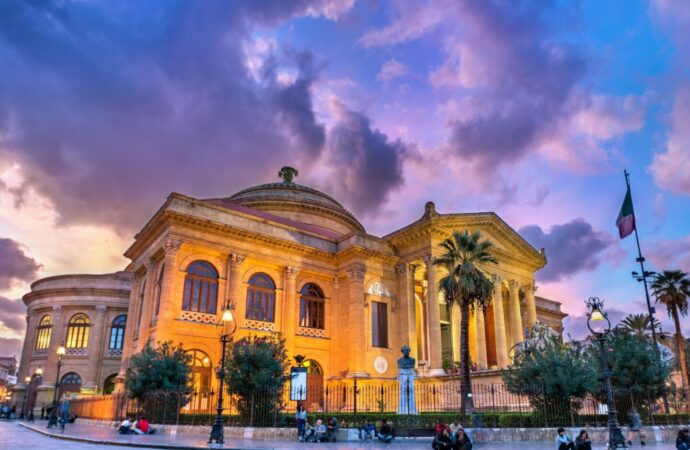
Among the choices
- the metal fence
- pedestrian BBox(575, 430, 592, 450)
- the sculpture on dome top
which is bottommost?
pedestrian BBox(575, 430, 592, 450)

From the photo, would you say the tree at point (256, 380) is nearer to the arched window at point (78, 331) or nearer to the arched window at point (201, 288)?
the arched window at point (201, 288)

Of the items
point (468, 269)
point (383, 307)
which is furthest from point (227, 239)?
point (468, 269)

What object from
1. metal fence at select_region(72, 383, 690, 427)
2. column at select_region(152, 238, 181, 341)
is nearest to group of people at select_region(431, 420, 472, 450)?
metal fence at select_region(72, 383, 690, 427)

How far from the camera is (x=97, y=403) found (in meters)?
28.8

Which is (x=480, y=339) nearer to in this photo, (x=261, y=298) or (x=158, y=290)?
(x=261, y=298)

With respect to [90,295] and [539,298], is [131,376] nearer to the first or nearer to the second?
[90,295]

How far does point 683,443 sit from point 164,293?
2448 centimetres

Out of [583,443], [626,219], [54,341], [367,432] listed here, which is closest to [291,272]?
[367,432]

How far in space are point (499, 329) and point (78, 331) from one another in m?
33.6

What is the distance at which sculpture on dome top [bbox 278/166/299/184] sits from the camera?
5177 centimetres

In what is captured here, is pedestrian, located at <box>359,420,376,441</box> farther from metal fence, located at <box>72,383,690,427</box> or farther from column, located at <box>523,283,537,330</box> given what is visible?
column, located at <box>523,283,537,330</box>

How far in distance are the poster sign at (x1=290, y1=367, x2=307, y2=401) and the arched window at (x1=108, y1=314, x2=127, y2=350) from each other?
28100 mm

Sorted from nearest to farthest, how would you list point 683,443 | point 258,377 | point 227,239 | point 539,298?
point 683,443, point 258,377, point 227,239, point 539,298

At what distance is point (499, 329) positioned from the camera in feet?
120
